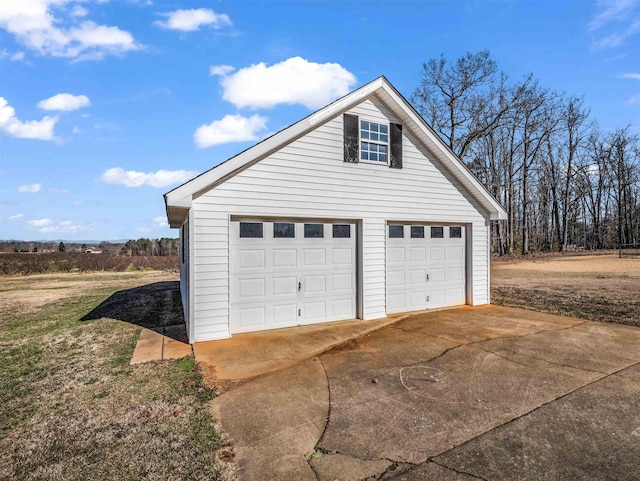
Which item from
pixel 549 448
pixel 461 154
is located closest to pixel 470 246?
pixel 549 448

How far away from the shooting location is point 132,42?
9008mm

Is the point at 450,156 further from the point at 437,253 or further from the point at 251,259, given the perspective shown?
the point at 251,259

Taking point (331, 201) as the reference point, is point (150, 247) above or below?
below

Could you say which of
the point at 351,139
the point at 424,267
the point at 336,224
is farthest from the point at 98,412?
the point at 424,267

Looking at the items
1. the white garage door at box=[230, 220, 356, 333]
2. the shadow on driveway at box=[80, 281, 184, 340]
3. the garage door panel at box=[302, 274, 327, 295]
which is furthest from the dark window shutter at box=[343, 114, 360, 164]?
the shadow on driveway at box=[80, 281, 184, 340]

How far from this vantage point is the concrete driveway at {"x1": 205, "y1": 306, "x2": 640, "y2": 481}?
3.00 meters

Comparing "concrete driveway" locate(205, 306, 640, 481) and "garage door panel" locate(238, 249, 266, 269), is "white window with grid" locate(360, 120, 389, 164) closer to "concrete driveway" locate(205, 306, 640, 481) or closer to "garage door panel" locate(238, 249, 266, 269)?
"garage door panel" locate(238, 249, 266, 269)

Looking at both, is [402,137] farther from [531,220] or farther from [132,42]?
[531,220]

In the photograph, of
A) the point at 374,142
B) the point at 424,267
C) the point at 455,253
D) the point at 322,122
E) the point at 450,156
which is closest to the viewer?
the point at 322,122

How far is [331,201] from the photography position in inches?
320

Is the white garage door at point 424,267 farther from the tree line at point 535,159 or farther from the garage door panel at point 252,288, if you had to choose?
the tree line at point 535,159

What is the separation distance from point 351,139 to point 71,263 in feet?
90.0

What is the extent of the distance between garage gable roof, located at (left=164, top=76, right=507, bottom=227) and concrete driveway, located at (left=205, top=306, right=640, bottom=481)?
3.76 meters

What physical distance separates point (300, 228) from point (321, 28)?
6.31m
